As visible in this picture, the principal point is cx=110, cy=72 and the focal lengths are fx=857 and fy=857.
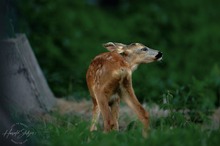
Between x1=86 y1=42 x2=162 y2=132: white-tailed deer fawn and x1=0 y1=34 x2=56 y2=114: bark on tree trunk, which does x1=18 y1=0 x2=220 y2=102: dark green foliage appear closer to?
x1=0 y1=34 x2=56 y2=114: bark on tree trunk

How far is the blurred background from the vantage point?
1426 cm

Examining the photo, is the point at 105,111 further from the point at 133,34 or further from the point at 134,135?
the point at 133,34

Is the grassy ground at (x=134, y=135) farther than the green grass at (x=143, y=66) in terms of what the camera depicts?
No

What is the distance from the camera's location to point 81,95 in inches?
536

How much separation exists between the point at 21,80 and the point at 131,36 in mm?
8557

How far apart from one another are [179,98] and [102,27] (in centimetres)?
889

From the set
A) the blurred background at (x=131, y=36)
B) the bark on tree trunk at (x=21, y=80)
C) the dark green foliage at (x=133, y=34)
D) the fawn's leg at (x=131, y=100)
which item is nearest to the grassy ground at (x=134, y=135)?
the fawn's leg at (x=131, y=100)

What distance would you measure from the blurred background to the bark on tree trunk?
26.6 inches

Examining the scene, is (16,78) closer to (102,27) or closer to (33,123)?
(33,123)
